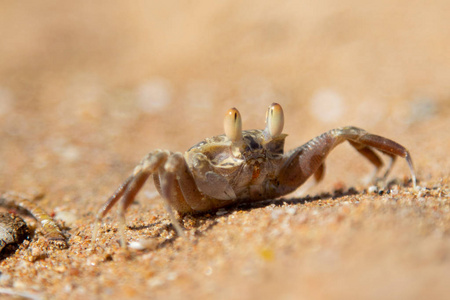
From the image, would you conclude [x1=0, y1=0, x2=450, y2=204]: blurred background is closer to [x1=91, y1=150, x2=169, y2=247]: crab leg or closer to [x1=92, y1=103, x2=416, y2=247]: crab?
[x1=92, y1=103, x2=416, y2=247]: crab

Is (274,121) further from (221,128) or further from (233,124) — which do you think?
(221,128)

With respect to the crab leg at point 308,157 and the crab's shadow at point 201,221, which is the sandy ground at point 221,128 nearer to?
the crab's shadow at point 201,221

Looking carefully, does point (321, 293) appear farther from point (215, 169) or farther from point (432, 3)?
point (432, 3)

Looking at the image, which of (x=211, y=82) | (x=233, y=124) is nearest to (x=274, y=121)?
(x=233, y=124)

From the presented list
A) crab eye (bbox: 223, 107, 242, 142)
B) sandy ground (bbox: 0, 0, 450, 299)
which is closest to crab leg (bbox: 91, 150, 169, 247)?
sandy ground (bbox: 0, 0, 450, 299)

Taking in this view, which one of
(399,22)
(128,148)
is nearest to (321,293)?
(128,148)

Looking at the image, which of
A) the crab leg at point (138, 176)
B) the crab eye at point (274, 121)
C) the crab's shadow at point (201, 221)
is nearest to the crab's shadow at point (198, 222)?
the crab's shadow at point (201, 221)
